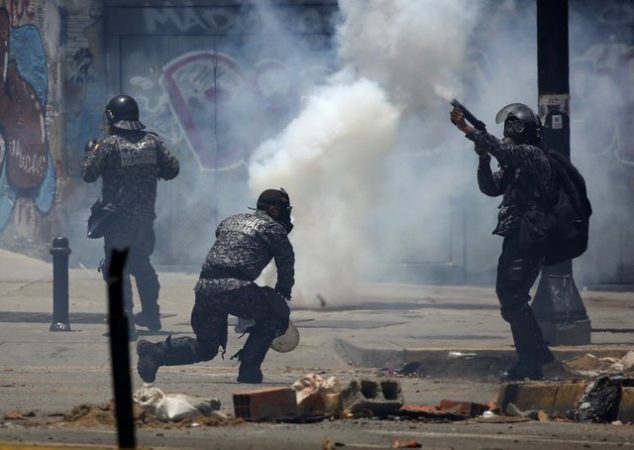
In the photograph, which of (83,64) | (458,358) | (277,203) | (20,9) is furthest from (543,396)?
(20,9)

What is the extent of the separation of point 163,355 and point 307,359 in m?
1.68

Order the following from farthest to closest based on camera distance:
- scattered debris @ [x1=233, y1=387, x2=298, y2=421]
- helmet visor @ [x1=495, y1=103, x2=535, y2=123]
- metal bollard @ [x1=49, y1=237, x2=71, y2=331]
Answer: metal bollard @ [x1=49, y1=237, x2=71, y2=331] → helmet visor @ [x1=495, y1=103, x2=535, y2=123] → scattered debris @ [x1=233, y1=387, x2=298, y2=421]

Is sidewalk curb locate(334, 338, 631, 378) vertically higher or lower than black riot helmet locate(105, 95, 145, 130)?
lower

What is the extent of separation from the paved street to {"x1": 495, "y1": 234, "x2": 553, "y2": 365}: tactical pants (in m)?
0.35

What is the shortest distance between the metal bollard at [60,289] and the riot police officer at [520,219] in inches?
144

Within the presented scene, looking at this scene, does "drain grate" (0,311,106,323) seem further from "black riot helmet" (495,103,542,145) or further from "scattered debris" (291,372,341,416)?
"scattered debris" (291,372,341,416)

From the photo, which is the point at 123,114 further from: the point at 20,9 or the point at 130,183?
the point at 20,9

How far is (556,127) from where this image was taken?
975cm

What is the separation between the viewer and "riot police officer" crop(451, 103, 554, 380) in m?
8.38

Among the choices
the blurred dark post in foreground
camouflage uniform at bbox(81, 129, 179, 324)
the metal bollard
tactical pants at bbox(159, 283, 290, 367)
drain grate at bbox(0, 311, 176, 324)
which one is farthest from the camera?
drain grate at bbox(0, 311, 176, 324)

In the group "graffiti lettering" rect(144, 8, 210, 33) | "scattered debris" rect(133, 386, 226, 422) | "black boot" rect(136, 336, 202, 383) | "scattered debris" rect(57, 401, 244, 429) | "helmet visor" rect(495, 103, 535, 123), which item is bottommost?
"scattered debris" rect(57, 401, 244, 429)

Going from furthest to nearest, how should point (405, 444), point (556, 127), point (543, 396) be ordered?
point (556, 127), point (543, 396), point (405, 444)

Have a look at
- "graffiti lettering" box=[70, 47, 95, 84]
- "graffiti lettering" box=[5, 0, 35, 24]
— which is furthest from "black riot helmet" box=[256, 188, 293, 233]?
"graffiti lettering" box=[5, 0, 35, 24]

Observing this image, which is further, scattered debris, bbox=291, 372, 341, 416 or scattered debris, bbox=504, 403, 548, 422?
scattered debris, bbox=504, 403, 548, 422
